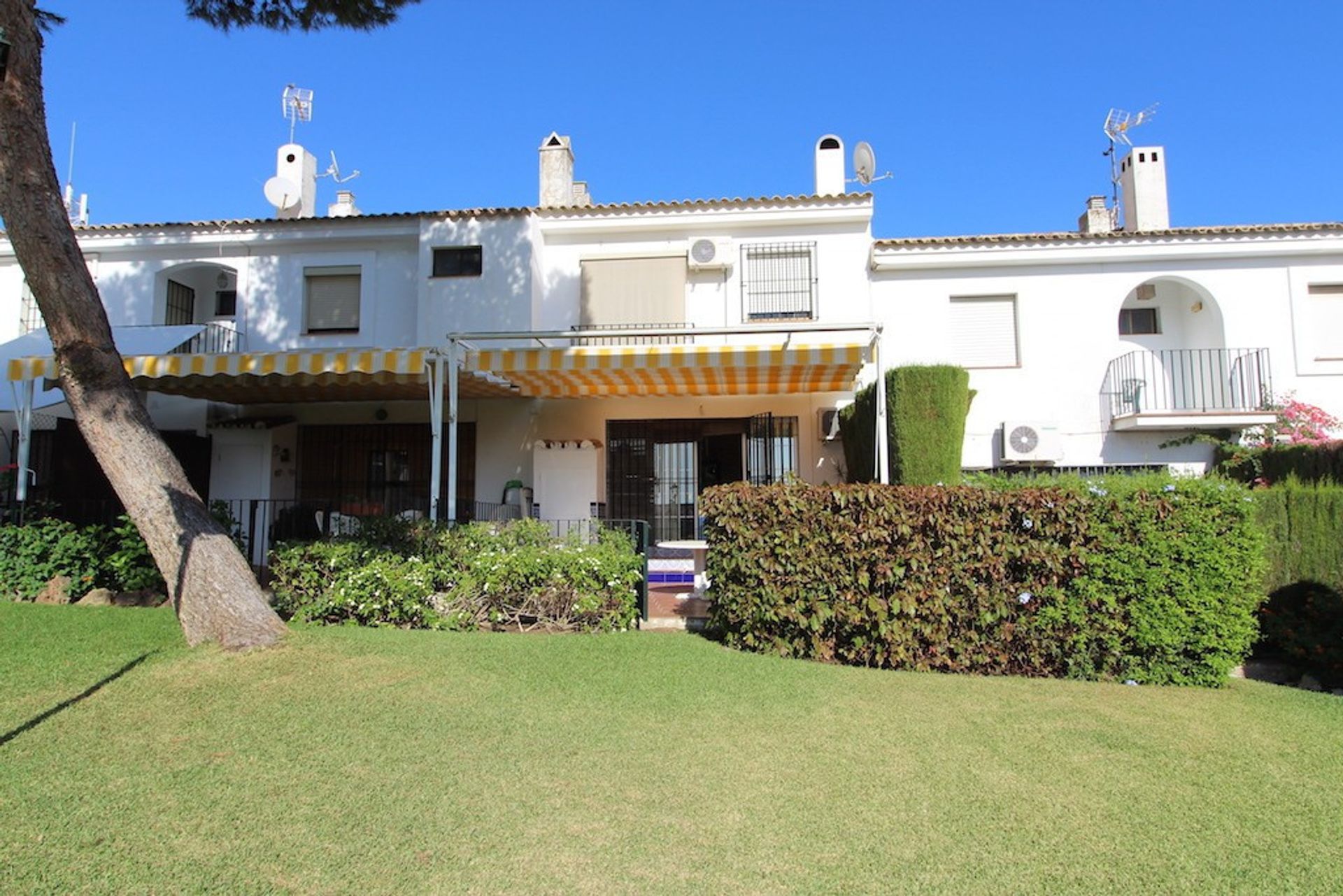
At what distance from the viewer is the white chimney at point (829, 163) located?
53.9ft

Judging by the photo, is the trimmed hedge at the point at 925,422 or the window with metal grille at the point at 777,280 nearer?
the trimmed hedge at the point at 925,422

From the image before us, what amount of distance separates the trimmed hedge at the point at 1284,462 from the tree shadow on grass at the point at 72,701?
44.9 feet

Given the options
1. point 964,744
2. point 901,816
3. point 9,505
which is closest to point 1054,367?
point 964,744

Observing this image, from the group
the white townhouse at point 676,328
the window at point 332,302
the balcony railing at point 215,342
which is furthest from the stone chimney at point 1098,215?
the balcony railing at point 215,342

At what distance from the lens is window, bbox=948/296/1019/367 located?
15.7 metres

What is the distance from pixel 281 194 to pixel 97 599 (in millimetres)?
11187

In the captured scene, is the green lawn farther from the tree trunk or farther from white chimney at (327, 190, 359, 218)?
white chimney at (327, 190, 359, 218)

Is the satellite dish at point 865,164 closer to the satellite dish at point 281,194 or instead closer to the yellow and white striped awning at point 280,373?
the yellow and white striped awning at point 280,373

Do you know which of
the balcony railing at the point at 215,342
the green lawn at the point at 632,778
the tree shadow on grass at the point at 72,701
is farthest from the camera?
the balcony railing at the point at 215,342

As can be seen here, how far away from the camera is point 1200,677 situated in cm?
739

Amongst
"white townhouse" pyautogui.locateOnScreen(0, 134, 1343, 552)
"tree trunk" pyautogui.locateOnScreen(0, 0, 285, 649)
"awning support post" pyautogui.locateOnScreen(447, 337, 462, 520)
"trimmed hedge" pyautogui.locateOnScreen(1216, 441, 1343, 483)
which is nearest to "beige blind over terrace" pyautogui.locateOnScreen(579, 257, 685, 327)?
"white townhouse" pyautogui.locateOnScreen(0, 134, 1343, 552)

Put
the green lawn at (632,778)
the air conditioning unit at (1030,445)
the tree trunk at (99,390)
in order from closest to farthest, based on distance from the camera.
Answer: the green lawn at (632,778)
the tree trunk at (99,390)
the air conditioning unit at (1030,445)

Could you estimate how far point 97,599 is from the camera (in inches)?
402

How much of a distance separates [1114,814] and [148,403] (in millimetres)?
17483
